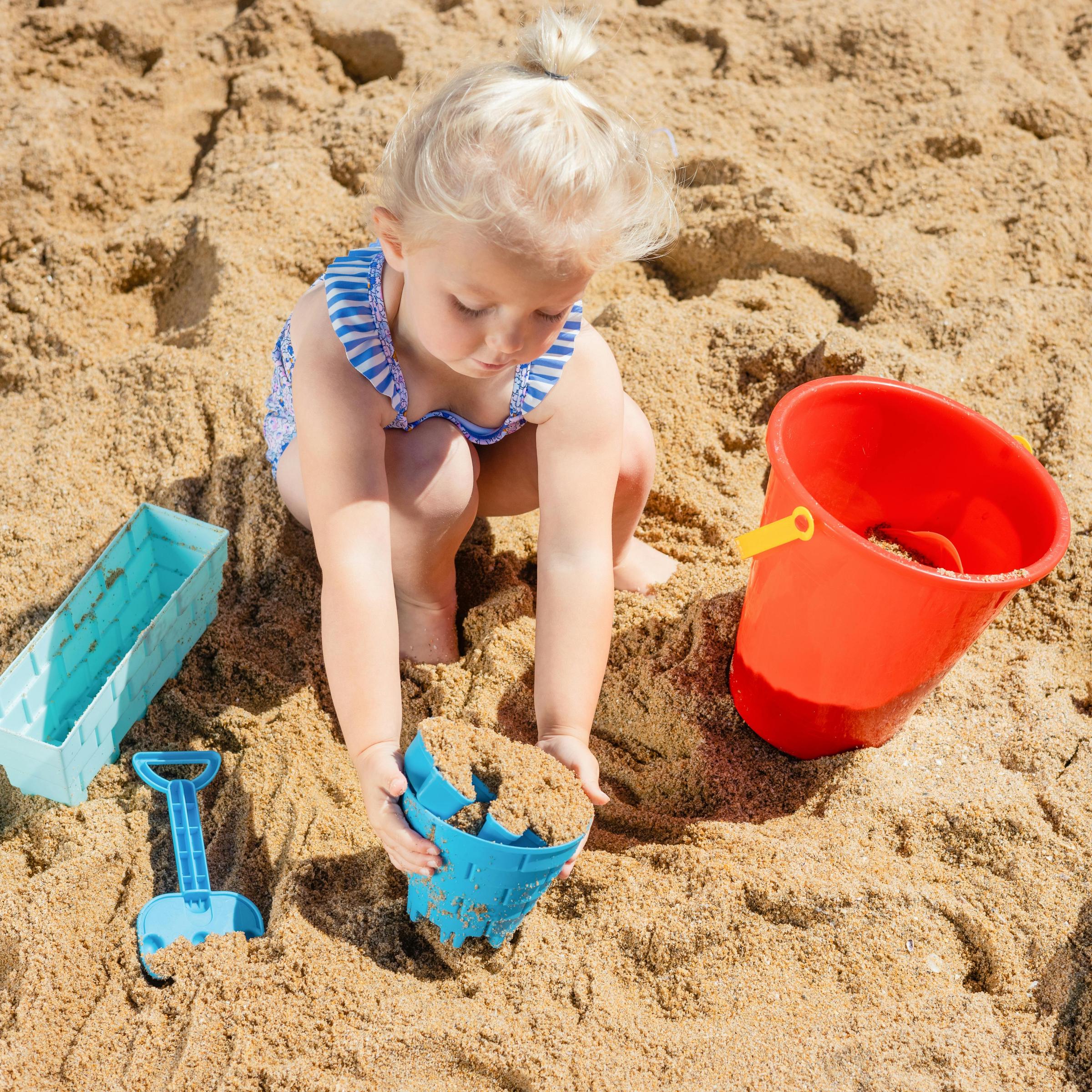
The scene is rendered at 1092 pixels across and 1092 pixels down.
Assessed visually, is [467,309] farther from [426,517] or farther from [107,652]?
[107,652]

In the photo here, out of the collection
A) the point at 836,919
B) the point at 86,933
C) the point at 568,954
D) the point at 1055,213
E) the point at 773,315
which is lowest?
the point at 86,933

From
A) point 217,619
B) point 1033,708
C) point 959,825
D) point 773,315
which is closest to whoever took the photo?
point 959,825

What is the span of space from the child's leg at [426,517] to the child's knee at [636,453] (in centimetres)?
28

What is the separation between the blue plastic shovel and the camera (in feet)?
4.75

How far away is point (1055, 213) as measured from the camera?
2.64 m

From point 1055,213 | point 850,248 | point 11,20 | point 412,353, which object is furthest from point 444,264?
point 11,20

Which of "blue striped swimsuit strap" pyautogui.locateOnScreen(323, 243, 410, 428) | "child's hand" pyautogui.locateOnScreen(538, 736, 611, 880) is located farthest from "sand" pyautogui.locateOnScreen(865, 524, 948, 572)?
"blue striped swimsuit strap" pyautogui.locateOnScreen(323, 243, 410, 428)

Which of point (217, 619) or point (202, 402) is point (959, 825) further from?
point (202, 402)

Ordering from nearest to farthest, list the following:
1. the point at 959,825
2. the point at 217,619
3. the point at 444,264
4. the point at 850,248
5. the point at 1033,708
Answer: the point at 444,264, the point at 959,825, the point at 1033,708, the point at 217,619, the point at 850,248

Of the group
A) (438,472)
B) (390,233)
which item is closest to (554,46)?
(390,233)

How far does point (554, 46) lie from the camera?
133 cm

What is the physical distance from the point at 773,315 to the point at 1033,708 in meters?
1.05

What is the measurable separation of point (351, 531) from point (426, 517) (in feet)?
0.63

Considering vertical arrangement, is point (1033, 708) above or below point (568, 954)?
above
